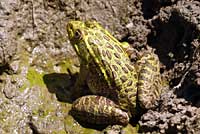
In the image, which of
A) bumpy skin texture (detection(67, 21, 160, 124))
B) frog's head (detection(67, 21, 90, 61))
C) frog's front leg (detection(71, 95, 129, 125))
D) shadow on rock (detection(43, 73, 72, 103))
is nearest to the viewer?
frog's front leg (detection(71, 95, 129, 125))

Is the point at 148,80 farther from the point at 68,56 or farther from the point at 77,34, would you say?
the point at 68,56

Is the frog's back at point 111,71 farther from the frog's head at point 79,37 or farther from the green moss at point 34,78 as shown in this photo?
the green moss at point 34,78

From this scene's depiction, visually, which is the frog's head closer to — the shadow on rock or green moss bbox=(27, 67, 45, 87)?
the shadow on rock

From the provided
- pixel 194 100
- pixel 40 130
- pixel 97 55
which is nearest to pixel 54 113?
pixel 40 130

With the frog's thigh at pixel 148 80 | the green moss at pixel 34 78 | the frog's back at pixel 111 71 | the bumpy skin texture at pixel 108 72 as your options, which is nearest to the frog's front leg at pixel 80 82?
the bumpy skin texture at pixel 108 72

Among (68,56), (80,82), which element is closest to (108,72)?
(80,82)

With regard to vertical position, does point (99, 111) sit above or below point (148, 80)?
below

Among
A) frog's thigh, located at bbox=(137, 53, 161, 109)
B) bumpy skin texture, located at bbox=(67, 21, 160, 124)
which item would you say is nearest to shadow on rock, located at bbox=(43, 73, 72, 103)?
bumpy skin texture, located at bbox=(67, 21, 160, 124)
